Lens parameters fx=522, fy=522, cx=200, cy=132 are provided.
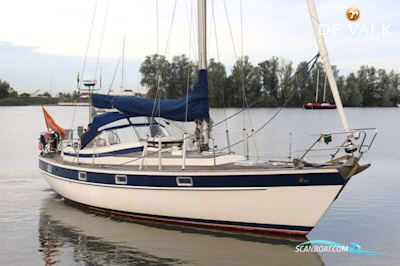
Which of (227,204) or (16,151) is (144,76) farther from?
(227,204)

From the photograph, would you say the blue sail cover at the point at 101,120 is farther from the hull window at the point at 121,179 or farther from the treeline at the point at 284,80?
the treeline at the point at 284,80

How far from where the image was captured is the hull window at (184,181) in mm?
13750

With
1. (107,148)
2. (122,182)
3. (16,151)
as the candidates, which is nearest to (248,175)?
(122,182)

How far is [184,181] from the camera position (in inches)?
546

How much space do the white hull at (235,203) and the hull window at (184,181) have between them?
136 millimetres

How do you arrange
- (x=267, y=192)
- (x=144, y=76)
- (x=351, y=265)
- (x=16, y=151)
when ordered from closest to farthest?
(x=351, y=265), (x=267, y=192), (x=16, y=151), (x=144, y=76)

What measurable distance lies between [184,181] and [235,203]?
1484 millimetres

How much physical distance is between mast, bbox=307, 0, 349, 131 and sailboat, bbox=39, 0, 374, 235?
2 cm

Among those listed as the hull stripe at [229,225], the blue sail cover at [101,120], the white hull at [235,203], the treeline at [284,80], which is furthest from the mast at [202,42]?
the treeline at [284,80]

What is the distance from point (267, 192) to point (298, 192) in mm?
761

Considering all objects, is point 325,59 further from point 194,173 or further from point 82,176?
point 82,176

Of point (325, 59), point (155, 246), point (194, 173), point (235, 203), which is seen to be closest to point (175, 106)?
point (194, 173)

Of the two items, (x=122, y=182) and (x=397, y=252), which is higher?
(x=122, y=182)

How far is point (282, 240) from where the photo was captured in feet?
44.0
